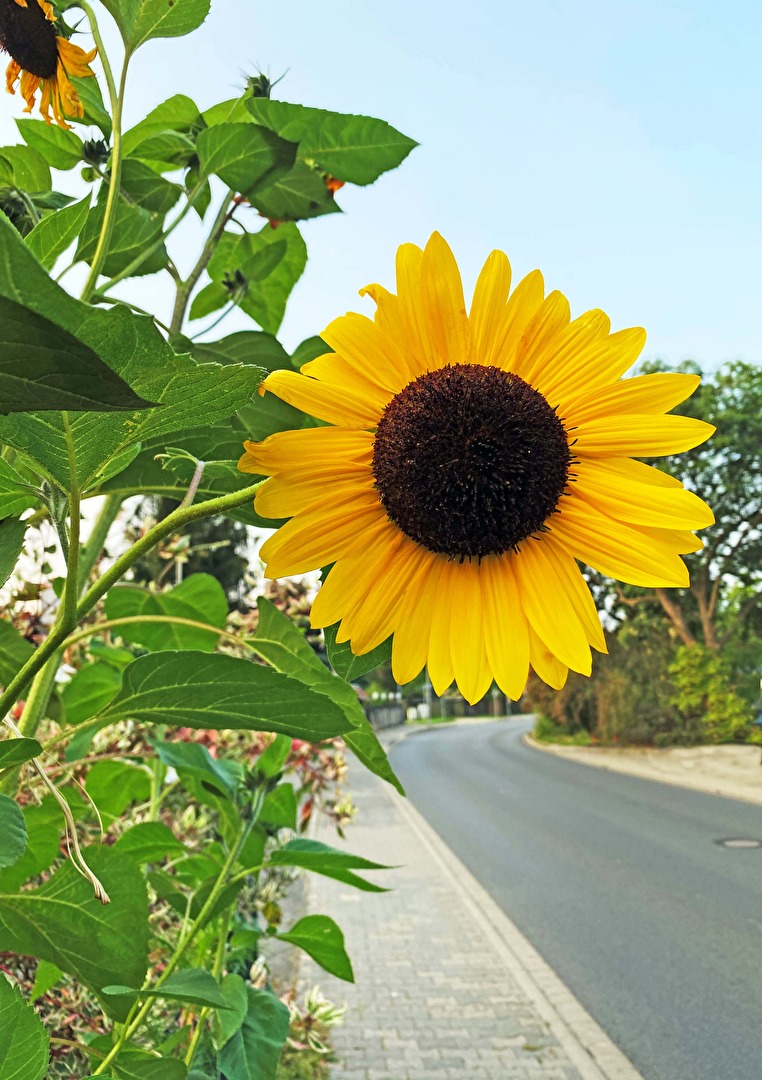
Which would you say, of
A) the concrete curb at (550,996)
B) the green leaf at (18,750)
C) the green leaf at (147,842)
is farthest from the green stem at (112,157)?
the concrete curb at (550,996)

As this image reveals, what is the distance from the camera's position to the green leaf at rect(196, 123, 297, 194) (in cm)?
92

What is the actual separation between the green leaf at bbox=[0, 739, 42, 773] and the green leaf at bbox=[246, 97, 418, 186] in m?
0.68

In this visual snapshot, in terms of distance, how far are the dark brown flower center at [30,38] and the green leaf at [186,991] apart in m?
0.94

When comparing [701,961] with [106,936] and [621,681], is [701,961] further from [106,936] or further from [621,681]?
[621,681]

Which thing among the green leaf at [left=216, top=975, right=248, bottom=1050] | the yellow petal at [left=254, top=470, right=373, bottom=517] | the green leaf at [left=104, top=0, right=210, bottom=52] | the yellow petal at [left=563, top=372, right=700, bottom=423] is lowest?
the green leaf at [left=216, top=975, right=248, bottom=1050]

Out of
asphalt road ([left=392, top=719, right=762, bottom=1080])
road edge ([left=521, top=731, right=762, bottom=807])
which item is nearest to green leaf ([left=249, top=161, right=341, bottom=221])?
Result: asphalt road ([left=392, top=719, right=762, bottom=1080])

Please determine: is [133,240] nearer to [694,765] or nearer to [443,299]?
[443,299]

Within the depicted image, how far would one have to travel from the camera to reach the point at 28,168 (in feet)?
3.30

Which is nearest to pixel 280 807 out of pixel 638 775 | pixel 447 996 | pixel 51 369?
pixel 51 369

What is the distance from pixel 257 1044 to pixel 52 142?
4.48 ft

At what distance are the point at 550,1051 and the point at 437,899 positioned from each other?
410 centimetres

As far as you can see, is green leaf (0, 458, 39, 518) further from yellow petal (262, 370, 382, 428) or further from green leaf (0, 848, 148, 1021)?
green leaf (0, 848, 148, 1021)

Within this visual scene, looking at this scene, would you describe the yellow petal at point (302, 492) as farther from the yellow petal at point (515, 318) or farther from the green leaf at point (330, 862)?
the green leaf at point (330, 862)

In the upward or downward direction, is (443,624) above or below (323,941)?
above
